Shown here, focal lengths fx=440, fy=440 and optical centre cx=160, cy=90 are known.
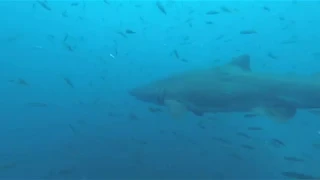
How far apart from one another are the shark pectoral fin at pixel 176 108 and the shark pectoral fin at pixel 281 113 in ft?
3.79

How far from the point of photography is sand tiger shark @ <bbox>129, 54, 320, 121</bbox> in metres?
5.79

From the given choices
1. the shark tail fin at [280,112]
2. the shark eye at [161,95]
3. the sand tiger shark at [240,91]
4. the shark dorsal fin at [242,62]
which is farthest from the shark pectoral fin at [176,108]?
the shark tail fin at [280,112]

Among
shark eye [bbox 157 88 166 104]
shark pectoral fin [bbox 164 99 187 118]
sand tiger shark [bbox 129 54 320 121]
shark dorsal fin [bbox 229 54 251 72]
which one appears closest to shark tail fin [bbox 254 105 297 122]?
sand tiger shark [bbox 129 54 320 121]

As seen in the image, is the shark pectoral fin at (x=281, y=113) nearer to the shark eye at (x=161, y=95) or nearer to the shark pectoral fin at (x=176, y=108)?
the shark pectoral fin at (x=176, y=108)

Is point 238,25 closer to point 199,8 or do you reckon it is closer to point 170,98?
point 199,8

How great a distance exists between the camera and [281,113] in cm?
591

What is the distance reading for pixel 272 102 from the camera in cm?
595

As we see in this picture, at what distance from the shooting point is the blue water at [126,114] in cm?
870

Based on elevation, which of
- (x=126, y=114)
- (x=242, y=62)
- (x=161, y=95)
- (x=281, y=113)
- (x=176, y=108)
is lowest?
(x=126, y=114)

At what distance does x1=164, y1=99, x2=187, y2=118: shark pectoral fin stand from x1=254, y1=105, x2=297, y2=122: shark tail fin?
3.54 feet

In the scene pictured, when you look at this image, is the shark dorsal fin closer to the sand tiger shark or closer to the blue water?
the sand tiger shark

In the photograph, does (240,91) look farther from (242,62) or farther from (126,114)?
(126,114)

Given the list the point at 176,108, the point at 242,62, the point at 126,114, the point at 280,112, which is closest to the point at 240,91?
the point at 242,62

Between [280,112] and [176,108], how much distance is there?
1421mm
